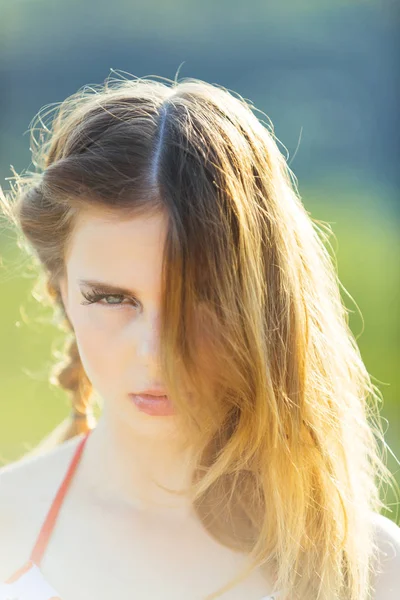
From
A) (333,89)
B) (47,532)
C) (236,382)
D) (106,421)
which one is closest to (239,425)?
(236,382)

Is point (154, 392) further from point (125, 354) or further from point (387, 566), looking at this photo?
point (387, 566)

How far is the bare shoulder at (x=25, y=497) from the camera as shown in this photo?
105 centimetres

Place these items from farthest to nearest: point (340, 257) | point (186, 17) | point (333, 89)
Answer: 1. point (340, 257)
2. point (333, 89)
3. point (186, 17)

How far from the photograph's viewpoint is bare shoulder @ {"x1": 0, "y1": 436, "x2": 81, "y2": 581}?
105 centimetres

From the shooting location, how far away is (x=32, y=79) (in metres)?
1.86

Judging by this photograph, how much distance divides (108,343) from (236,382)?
0.18 m

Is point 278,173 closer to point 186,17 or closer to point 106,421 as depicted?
point 106,421

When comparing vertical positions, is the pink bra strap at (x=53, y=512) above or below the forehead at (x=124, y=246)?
below

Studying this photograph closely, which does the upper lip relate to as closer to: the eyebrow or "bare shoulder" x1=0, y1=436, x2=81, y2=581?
the eyebrow

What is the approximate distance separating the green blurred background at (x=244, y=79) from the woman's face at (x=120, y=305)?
0.48 meters

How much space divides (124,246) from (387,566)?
60cm

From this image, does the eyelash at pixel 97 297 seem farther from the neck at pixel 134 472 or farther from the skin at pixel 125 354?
the neck at pixel 134 472

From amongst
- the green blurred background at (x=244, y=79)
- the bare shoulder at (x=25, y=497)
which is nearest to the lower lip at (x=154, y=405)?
the bare shoulder at (x=25, y=497)

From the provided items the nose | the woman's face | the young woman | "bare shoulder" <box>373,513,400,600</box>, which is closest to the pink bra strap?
the young woman
